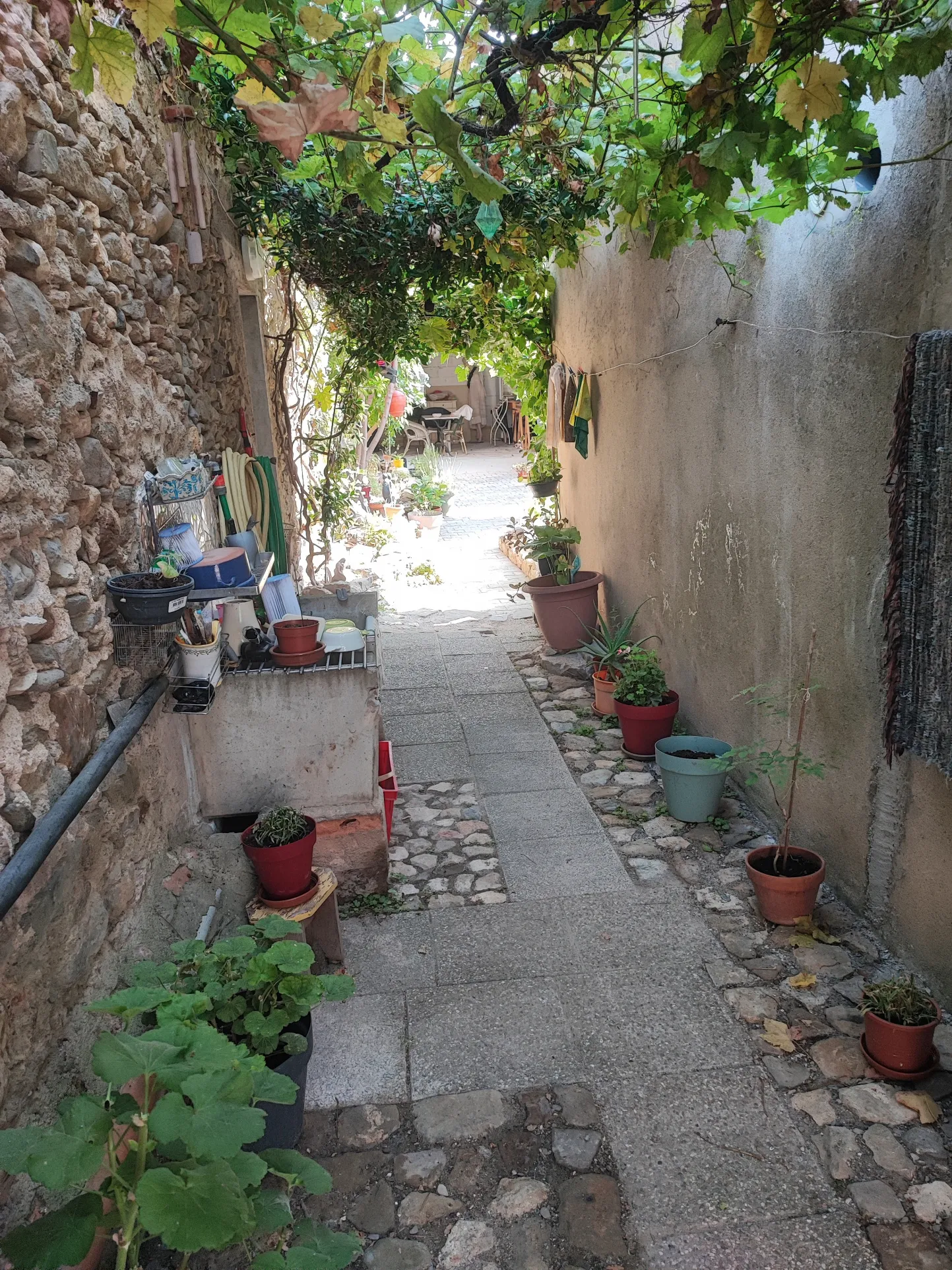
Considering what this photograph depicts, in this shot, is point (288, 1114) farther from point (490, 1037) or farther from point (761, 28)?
point (761, 28)

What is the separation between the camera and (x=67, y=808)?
6.44ft

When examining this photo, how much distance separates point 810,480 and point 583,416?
343 centimetres

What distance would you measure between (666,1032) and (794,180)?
8.82ft

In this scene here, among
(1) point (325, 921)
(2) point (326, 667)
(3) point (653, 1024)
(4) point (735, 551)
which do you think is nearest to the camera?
(3) point (653, 1024)

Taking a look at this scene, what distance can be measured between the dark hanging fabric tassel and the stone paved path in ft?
3.14

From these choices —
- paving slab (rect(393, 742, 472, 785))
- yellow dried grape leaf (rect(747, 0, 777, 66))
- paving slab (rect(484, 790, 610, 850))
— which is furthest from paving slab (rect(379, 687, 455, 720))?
yellow dried grape leaf (rect(747, 0, 777, 66))

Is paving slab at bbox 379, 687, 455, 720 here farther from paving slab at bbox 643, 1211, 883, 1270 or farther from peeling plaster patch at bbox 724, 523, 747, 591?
paving slab at bbox 643, 1211, 883, 1270

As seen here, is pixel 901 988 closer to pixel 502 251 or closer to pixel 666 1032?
pixel 666 1032

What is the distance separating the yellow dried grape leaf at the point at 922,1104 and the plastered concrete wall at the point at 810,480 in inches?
16.6

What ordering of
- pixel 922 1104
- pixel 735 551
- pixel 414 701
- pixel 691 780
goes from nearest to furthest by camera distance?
pixel 922 1104, pixel 691 780, pixel 735 551, pixel 414 701

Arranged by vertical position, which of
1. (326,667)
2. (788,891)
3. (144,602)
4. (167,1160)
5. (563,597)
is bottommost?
(788,891)

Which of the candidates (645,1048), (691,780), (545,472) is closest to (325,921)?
(645,1048)

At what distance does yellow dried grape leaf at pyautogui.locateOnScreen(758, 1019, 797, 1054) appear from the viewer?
263 centimetres

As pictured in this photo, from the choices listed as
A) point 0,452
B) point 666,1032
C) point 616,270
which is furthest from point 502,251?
point 666,1032
